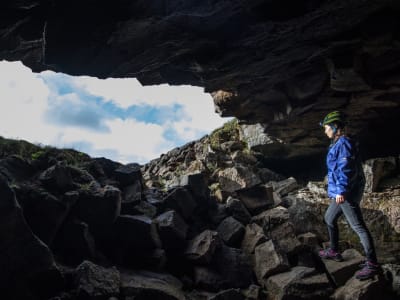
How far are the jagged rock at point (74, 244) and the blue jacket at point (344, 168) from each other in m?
6.96

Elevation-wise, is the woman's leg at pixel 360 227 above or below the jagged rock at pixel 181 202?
below

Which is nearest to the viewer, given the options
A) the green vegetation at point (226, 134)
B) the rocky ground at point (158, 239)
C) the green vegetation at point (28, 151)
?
the rocky ground at point (158, 239)

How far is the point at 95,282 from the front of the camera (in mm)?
7918

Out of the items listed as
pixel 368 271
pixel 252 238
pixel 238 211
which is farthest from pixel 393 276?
pixel 238 211

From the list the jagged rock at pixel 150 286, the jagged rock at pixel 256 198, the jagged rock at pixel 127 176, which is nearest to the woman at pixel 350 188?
the jagged rock at pixel 150 286

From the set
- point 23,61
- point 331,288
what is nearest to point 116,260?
point 331,288

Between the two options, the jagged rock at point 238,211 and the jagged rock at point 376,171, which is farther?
the jagged rock at point 376,171

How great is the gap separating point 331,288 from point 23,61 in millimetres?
13976

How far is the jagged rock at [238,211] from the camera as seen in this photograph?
→ 44.1ft

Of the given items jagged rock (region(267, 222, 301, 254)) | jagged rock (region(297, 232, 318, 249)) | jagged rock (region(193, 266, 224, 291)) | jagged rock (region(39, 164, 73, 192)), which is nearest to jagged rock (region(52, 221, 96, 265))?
jagged rock (region(39, 164, 73, 192))

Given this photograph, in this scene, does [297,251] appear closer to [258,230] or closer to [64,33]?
[258,230]

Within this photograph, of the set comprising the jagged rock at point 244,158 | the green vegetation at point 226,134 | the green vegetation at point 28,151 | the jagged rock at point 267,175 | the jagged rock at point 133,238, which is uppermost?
the green vegetation at point 226,134

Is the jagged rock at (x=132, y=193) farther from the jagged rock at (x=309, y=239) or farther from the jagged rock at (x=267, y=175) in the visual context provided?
the jagged rock at (x=267, y=175)

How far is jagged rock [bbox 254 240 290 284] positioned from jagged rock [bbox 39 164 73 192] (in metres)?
6.48
